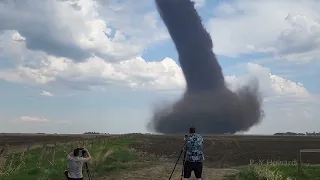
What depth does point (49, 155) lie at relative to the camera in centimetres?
2991

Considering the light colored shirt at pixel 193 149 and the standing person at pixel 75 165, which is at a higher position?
the light colored shirt at pixel 193 149

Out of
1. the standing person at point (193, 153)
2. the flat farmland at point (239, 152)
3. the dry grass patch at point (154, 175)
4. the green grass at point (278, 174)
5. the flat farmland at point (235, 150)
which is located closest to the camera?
the standing person at point (193, 153)

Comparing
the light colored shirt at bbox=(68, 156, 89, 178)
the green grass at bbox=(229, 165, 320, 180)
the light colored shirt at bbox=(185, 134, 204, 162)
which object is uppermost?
the light colored shirt at bbox=(185, 134, 204, 162)

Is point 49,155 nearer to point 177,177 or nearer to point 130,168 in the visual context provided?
point 130,168

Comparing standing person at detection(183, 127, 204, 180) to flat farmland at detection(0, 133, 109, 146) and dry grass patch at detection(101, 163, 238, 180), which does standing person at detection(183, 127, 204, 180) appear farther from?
flat farmland at detection(0, 133, 109, 146)

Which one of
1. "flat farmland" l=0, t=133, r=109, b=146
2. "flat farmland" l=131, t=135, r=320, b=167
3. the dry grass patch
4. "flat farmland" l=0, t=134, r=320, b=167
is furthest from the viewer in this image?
"flat farmland" l=0, t=133, r=109, b=146

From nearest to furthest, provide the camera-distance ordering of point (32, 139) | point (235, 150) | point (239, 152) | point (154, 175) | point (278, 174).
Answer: point (278, 174), point (154, 175), point (239, 152), point (235, 150), point (32, 139)

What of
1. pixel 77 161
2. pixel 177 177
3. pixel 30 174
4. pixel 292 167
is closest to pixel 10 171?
pixel 30 174

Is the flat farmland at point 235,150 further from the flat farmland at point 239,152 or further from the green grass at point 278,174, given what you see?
the green grass at point 278,174

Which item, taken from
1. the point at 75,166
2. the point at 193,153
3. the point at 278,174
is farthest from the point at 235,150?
the point at 75,166

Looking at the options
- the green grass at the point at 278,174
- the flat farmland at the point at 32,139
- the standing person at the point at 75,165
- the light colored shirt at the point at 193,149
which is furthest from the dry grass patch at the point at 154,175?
the flat farmland at the point at 32,139

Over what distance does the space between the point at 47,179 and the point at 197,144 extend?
27.1ft

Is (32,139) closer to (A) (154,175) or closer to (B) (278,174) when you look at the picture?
(A) (154,175)

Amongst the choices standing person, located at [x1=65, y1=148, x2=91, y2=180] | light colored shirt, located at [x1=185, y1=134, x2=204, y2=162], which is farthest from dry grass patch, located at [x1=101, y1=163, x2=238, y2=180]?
standing person, located at [x1=65, y1=148, x2=91, y2=180]
